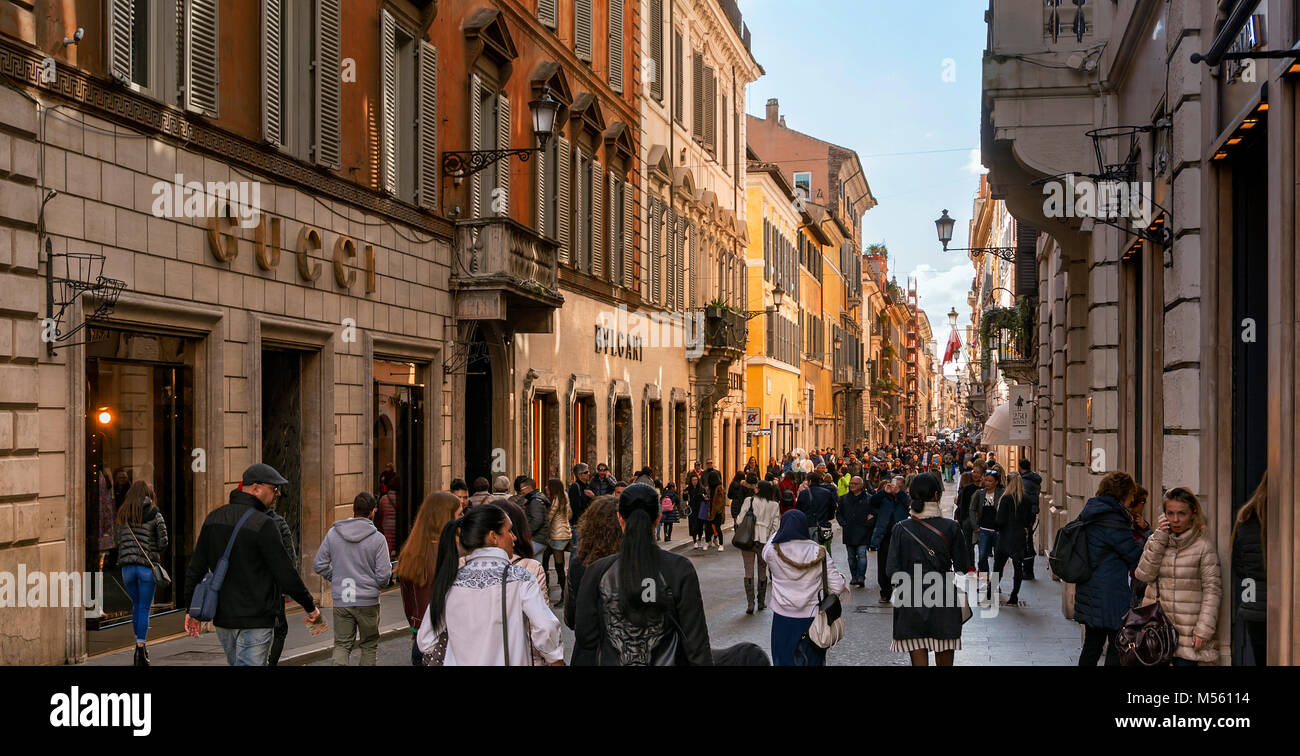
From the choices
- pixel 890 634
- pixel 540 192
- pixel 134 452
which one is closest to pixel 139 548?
pixel 134 452

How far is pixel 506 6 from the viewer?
23.7 m

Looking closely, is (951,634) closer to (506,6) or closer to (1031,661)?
(1031,661)

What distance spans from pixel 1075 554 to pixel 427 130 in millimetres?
13434

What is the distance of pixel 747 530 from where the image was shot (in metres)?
16.3

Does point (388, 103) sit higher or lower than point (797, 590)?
A: higher

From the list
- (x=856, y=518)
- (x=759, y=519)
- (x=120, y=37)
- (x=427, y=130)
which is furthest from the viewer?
(x=427, y=130)

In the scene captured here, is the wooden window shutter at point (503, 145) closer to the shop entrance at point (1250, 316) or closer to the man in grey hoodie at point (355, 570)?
the man in grey hoodie at point (355, 570)

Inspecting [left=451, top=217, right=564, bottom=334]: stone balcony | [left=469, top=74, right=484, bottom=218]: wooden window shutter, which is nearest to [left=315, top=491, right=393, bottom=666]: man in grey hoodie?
[left=451, top=217, right=564, bottom=334]: stone balcony

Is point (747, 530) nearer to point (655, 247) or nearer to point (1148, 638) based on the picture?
point (1148, 638)

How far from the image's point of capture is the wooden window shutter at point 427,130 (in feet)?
65.5

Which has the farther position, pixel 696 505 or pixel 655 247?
pixel 655 247

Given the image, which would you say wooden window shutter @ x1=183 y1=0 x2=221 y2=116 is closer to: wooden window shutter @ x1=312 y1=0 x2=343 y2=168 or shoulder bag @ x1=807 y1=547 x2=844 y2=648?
wooden window shutter @ x1=312 y1=0 x2=343 y2=168
